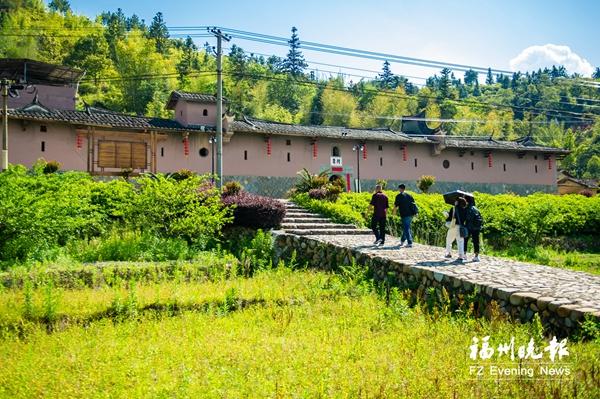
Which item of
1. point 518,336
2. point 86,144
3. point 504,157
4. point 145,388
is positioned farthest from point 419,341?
point 504,157

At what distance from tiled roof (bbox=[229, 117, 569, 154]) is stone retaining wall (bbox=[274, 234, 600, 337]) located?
49.0ft

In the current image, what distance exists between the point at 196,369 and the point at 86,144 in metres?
22.0

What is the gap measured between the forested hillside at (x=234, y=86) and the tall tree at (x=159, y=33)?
129 millimetres

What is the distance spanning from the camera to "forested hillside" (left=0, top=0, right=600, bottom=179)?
4822 cm

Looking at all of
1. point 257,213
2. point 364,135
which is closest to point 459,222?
point 257,213

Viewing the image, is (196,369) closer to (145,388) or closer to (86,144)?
(145,388)

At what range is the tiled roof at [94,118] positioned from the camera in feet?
76.2

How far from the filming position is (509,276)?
8.66 metres

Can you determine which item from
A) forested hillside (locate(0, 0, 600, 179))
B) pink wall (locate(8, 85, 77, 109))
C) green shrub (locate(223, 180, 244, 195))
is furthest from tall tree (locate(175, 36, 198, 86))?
green shrub (locate(223, 180, 244, 195))

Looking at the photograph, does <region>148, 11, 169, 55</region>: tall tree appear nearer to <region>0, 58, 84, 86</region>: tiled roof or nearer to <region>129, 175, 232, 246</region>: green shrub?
<region>0, 58, 84, 86</region>: tiled roof

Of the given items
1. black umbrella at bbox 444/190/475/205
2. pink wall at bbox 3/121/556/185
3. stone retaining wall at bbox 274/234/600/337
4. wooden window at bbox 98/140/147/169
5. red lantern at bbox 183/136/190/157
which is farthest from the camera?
red lantern at bbox 183/136/190/157

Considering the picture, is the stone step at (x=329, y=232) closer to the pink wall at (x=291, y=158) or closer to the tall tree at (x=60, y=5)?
the pink wall at (x=291, y=158)

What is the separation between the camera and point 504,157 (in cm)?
3575

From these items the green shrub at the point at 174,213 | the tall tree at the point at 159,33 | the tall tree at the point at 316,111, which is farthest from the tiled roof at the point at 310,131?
the tall tree at the point at 159,33
